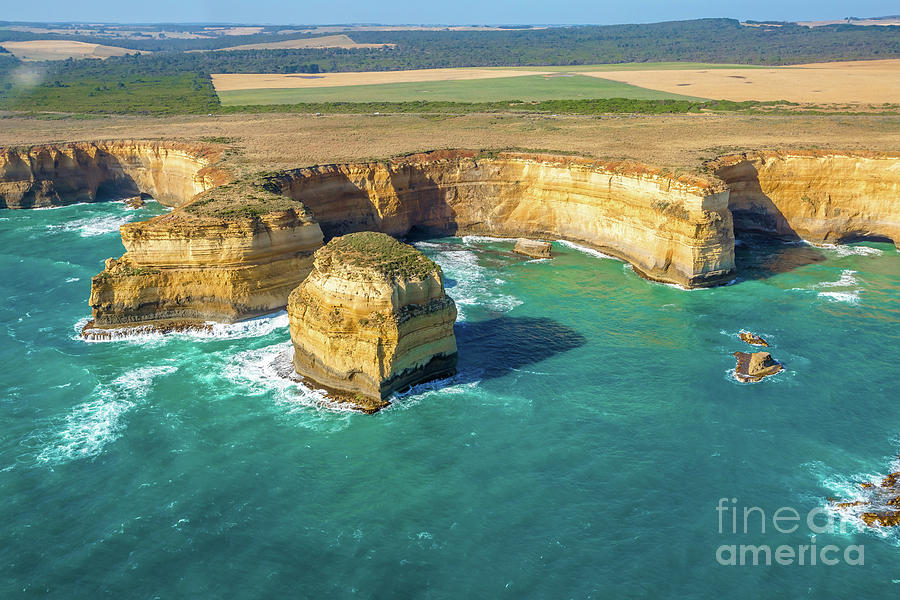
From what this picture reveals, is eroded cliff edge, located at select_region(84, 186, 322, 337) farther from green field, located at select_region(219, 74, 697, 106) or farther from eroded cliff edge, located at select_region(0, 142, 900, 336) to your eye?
green field, located at select_region(219, 74, 697, 106)

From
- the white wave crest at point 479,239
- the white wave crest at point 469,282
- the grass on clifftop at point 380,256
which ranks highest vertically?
the grass on clifftop at point 380,256

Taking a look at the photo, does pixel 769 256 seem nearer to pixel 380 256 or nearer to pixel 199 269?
pixel 380 256

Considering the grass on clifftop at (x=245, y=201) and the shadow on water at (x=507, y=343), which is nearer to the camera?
the shadow on water at (x=507, y=343)

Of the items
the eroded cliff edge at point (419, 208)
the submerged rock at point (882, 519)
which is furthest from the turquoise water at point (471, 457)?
the eroded cliff edge at point (419, 208)

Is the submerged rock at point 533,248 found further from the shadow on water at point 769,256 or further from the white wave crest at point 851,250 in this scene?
the white wave crest at point 851,250

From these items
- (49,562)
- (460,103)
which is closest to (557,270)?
(49,562)

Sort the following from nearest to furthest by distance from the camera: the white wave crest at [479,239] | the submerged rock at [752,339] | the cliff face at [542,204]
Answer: the submerged rock at [752,339], the cliff face at [542,204], the white wave crest at [479,239]

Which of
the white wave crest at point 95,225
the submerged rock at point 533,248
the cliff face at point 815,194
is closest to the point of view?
the submerged rock at point 533,248
